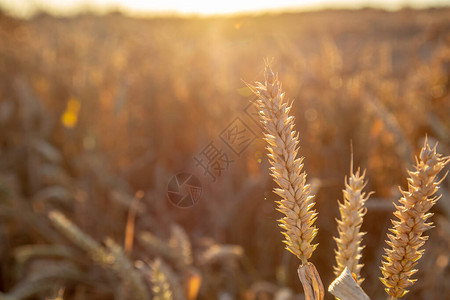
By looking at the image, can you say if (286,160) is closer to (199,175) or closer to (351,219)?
(351,219)

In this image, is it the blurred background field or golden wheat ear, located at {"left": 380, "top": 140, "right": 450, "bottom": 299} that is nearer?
golden wheat ear, located at {"left": 380, "top": 140, "right": 450, "bottom": 299}

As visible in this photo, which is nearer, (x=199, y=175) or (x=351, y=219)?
(x=351, y=219)

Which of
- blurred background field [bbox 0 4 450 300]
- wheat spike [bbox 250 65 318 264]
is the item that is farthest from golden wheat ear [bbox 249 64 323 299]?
blurred background field [bbox 0 4 450 300]

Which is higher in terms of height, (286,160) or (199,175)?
(286,160)

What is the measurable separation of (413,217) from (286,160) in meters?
0.12

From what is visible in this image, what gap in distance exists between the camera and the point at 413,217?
14.7 inches

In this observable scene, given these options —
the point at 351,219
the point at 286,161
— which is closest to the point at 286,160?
the point at 286,161

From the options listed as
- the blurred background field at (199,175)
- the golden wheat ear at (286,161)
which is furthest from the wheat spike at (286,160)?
the blurred background field at (199,175)

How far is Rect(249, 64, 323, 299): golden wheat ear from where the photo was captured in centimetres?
36

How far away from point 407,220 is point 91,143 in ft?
4.89

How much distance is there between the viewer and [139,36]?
3984 millimetres

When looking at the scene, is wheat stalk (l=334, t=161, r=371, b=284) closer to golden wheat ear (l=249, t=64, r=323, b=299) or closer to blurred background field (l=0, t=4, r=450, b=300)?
golden wheat ear (l=249, t=64, r=323, b=299)

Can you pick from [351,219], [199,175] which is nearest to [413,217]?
[351,219]

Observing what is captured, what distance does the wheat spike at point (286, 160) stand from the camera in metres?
0.36
